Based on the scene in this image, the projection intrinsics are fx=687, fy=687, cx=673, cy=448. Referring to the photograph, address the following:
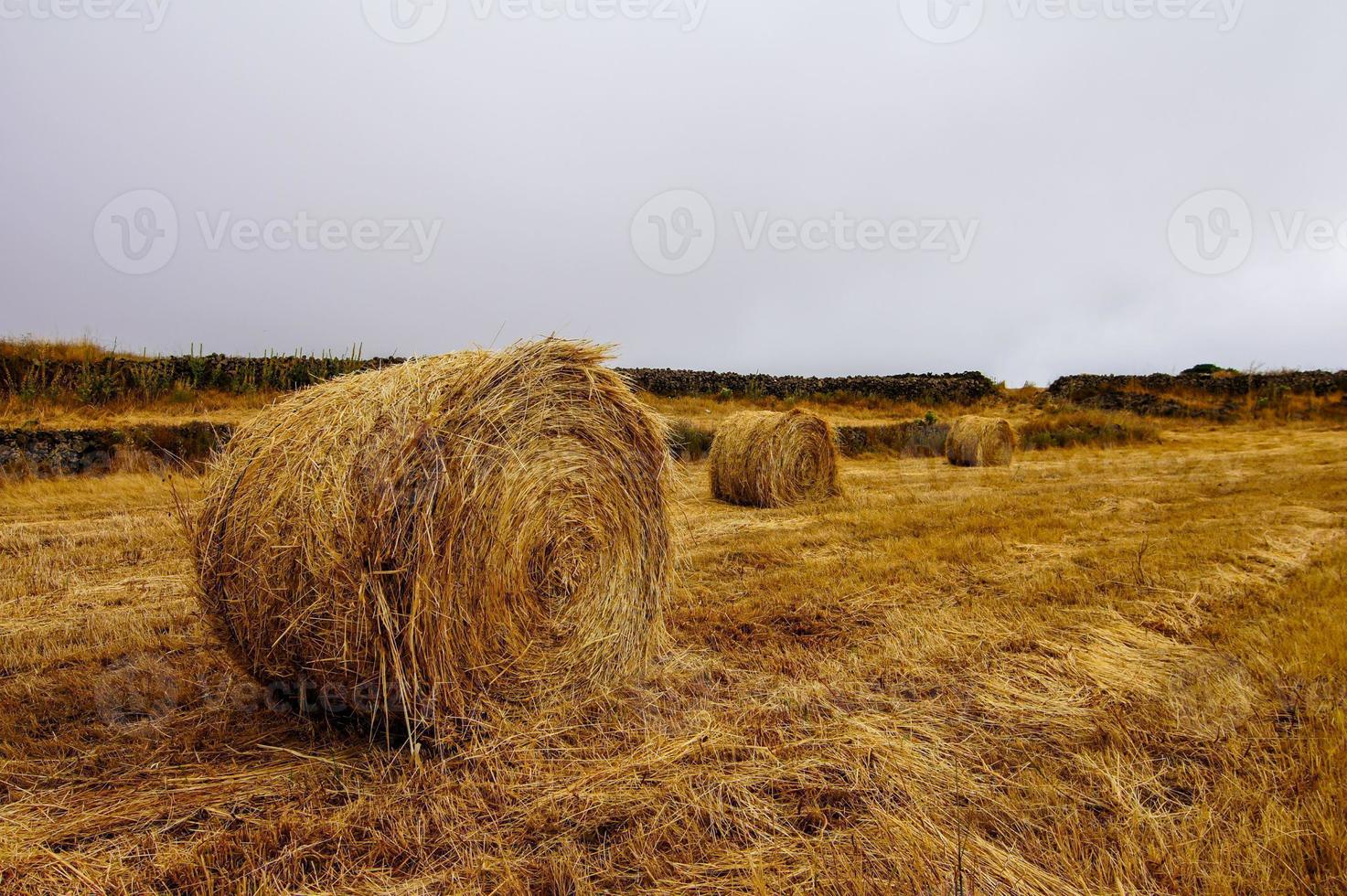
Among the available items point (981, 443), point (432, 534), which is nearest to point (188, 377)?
point (432, 534)

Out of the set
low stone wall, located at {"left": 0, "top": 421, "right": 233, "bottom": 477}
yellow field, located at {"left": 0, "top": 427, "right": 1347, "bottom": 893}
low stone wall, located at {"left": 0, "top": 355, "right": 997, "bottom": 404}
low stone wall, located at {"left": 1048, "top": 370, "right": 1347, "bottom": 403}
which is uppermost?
low stone wall, located at {"left": 1048, "top": 370, "right": 1347, "bottom": 403}

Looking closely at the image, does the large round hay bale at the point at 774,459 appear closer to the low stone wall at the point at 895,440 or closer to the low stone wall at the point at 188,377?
the low stone wall at the point at 188,377

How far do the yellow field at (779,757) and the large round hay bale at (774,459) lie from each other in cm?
485

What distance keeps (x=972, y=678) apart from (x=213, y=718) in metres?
3.78

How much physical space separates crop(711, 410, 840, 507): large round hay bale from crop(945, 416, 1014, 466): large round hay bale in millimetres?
7204

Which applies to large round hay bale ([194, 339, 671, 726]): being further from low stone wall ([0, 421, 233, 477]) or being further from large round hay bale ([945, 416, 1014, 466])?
large round hay bale ([945, 416, 1014, 466])

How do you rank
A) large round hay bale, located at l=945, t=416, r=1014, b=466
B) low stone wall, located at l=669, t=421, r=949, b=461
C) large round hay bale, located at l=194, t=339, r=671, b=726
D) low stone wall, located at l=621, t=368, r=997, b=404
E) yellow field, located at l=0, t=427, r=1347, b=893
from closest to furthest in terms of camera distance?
yellow field, located at l=0, t=427, r=1347, b=893 → large round hay bale, located at l=194, t=339, r=671, b=726 → large round hay bale, located at l=945, t=416, r=1014, b=466 → low stone wall, located at l=669, t=421, r=949, b=461 → low stone wall, located at l=621, t=368, r=997, b=404

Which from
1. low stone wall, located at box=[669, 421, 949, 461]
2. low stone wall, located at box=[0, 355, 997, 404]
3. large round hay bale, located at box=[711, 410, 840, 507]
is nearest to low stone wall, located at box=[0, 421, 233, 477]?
low stone wall, located at box=[0, 355, 997, 404]

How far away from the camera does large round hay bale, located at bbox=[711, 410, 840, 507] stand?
1051cm

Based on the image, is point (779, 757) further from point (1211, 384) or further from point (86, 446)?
point (1211, 384)

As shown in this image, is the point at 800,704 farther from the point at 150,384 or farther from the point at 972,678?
the point at 150,384

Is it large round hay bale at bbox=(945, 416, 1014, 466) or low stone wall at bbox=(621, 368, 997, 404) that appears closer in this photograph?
large round hay bale at bbox=(945, 416, 1014, 466)

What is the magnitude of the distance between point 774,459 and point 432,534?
7.99 meters

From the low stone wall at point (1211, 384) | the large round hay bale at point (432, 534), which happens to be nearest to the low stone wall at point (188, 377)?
the large round hay bale at point (432, 534)
